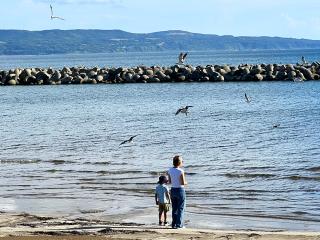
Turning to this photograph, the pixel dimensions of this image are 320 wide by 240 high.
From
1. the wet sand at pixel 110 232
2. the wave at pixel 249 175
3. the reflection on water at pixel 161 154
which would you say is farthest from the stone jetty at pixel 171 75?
the wet sand at pixel 110 232

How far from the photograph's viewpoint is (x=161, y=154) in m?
27.0

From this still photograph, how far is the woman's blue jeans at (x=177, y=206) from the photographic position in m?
14.7

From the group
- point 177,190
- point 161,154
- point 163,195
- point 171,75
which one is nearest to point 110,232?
point 177,190

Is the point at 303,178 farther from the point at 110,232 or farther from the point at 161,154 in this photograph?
the point at 110,232

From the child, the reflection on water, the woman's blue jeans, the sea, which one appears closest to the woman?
the woman's blue jeans

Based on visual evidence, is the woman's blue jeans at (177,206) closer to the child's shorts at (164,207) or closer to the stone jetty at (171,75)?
the child's shorts at (164,207)

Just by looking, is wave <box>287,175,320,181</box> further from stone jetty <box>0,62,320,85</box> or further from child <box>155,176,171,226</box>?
stone jetty <box>0,62,320,85</box>

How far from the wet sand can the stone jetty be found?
5224 centimetres

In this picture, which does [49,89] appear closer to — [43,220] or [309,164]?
[309,164]

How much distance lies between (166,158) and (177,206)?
443 inches

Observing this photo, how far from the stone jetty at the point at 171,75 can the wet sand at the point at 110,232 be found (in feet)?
171

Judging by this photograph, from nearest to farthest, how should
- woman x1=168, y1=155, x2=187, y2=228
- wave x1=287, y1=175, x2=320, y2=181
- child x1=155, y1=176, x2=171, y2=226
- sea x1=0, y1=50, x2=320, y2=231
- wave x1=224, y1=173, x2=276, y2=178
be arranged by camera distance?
woman x1=168, y1=155, x2=187, y2=228, child x1=155, y1=176, x2=171, y2=226, sea x1=0, y1=50, x2=320, y2=231, wave x1=287, y1=175, x2=320, y2=181, wave x1=224, y1=173, x2=276, y2=178

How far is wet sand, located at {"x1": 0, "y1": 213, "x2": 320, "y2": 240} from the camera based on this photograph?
13.5 m

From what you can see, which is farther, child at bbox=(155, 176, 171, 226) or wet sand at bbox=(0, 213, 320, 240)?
child at bbox=(155, 176, 171, 226)
